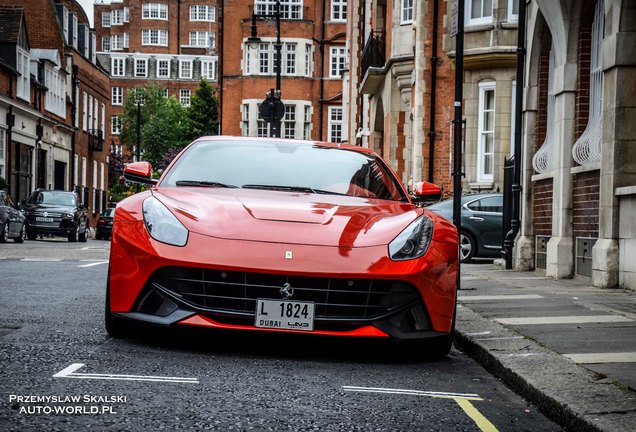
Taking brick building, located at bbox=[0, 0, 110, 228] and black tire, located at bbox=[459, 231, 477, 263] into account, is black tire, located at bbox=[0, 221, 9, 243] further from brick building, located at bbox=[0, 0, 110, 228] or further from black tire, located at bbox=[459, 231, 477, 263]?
brick building, located at bbox=[0, 0, 110, 228]

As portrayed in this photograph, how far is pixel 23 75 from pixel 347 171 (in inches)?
1720

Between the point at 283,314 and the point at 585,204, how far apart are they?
8405 mm

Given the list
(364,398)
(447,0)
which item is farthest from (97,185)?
(364,398)

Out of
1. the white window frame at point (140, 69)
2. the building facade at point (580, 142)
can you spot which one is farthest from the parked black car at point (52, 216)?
the white window frame at point (140, 69)

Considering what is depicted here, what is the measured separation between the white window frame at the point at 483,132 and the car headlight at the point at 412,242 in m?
20.0

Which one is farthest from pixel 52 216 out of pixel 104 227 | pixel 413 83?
pixel 413 83

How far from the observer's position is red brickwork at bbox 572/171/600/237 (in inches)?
516

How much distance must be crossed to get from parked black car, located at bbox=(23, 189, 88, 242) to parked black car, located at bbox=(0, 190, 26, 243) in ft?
14.6

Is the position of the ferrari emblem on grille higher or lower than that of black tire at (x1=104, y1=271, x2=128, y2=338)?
higher

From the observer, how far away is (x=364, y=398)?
5.08 metres

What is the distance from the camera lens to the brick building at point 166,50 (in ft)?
371

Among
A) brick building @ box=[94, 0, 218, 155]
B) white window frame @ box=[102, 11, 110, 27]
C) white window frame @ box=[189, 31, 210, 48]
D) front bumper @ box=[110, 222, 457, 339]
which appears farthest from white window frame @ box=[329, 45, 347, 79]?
white window frame @ box=[102, 11, 110, 27]

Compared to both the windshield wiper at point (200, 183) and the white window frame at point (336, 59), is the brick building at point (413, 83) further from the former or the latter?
the white window frame at point (336, 59)

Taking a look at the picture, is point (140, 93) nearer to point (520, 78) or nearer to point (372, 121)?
point (372, 121)
